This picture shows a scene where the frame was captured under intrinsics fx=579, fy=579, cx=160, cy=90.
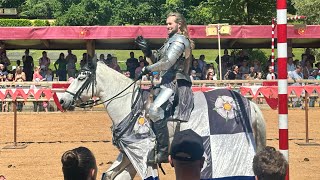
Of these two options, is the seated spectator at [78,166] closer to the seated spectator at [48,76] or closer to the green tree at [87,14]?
the seated spectator at [48,76]

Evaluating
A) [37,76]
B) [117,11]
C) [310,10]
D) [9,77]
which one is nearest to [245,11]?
[310,10]

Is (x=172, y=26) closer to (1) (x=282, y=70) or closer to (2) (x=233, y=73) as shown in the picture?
(1) (x=282, y=70)

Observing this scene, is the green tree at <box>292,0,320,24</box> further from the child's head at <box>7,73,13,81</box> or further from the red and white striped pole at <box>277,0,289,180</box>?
the red and white striped pole at <box>277,0,289,180</box>

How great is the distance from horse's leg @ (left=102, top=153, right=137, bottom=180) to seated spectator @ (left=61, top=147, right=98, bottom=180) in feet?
11.5

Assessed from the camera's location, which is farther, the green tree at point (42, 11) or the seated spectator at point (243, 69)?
the green tree at point (42, 11)

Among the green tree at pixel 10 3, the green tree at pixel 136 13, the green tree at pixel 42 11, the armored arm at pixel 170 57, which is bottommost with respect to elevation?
the armored arm at pixel 170 57

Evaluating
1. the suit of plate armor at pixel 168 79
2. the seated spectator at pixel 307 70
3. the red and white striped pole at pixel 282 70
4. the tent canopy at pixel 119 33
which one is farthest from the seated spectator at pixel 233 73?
the red and white striped pole at pixel 282 70

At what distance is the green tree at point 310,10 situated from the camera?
122 ft

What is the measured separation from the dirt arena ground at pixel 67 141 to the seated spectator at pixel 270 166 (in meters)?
6.00

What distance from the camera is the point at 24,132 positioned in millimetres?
15961

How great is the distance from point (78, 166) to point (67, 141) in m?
10.9

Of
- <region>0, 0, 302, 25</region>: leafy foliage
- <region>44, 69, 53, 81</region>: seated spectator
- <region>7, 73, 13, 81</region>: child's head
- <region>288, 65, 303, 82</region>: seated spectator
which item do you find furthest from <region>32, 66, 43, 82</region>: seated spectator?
<region>0, 0, 302, 25</region>: leafy foliage

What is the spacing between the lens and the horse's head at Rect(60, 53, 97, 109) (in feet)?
25.2

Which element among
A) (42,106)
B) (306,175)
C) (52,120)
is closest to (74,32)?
(42,106)
